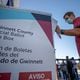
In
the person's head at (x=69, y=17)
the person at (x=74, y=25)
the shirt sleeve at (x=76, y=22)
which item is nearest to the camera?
the person at (x=74, y=25)

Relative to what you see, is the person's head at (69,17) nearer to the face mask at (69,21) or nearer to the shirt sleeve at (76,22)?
the face mask at (69,21)

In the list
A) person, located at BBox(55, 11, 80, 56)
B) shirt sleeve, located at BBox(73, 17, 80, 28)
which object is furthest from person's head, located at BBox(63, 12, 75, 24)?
shirt sleeve, located at BBox(73, 17, 80, 28)

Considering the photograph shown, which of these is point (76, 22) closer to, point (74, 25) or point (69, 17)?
point (74, 25)

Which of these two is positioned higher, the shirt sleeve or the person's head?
the person's head

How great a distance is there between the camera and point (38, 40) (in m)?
1.42

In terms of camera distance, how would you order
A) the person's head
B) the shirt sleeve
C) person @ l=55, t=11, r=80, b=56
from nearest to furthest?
person @ l=55, t=11, r=80, b=56, the shirt sleeve, the person's head

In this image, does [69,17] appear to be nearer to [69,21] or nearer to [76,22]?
[69,21]

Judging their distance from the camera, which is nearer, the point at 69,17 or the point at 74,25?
the point at 74,25

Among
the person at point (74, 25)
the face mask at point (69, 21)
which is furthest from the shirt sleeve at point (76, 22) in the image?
the face mask at point (69, 21)

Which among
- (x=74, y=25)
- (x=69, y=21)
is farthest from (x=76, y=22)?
(x=69, y=21)

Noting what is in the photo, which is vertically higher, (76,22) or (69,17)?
(69,17)

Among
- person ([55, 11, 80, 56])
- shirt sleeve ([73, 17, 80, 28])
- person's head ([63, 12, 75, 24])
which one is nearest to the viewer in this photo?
person ([55, 11, 80, 56])

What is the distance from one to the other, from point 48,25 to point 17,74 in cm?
50

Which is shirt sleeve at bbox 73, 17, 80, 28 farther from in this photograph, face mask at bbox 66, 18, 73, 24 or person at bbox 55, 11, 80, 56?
face mask at bbox 66, 18, 73, 24
